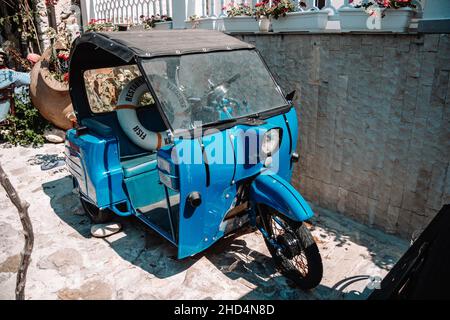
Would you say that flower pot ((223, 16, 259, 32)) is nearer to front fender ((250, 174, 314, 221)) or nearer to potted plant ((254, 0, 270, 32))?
potted plant ((254, 0, 270, 32))

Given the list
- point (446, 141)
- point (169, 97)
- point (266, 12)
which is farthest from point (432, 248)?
point (266, 12)

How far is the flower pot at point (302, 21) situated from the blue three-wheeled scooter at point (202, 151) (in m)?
0.97

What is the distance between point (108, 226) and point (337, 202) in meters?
2.66

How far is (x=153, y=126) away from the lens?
494 cm

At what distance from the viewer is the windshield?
3258 mm

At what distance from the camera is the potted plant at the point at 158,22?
6.73 m

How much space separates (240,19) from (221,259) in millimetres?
3317

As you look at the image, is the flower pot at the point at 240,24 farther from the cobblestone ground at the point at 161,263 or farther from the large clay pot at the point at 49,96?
the large clay pot at the point at 49,96

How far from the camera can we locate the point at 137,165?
13.8 feet

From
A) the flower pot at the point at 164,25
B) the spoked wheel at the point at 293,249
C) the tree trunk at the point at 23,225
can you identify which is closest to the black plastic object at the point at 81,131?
the tree trunk at the point at 23,225

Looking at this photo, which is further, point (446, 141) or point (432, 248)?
point (446, 141)

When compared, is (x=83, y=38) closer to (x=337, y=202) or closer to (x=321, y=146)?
(x=321, y=146)
